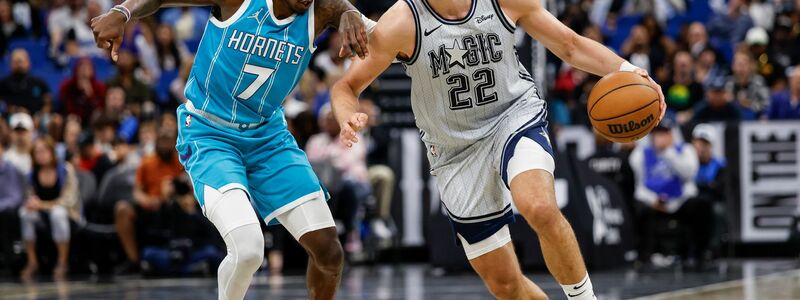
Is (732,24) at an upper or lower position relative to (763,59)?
upper

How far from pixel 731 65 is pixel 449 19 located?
35.2 ft

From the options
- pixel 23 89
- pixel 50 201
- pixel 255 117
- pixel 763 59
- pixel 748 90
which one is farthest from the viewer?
pixel 23 89

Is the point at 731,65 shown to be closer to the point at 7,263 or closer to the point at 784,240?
the point at 784,240

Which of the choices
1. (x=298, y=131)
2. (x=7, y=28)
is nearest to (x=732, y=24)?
(x=298, y=131)

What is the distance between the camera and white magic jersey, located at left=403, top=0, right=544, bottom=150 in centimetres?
673

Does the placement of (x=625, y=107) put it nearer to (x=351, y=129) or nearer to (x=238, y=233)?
(x=351, y=129)

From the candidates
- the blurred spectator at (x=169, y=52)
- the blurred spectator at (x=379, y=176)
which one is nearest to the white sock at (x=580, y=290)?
the blurred spectator at (x=379, y=176)

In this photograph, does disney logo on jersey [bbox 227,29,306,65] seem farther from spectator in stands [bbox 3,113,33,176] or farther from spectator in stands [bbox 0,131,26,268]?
spectator in stands [bbox 3,113,33,176]

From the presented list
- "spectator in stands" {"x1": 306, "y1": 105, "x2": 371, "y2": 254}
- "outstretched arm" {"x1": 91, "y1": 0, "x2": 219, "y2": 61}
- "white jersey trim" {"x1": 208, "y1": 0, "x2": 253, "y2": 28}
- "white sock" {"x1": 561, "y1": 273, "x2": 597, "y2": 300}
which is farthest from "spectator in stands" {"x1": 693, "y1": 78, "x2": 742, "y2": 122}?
"outstretched arm" {"x1": 91, "y1": 0, "x2": 219, "y2": 61}

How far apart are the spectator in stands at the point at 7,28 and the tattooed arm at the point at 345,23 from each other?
13492 millimetres

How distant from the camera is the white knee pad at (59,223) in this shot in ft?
46.6

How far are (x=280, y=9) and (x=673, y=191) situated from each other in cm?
756

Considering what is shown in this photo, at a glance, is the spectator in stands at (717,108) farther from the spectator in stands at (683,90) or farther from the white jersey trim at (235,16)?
the white jersey trim at (235,16)

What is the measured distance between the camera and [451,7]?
6.75 metres
